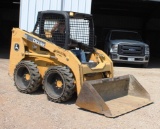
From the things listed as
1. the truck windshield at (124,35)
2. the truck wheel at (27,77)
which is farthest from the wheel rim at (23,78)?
the truck windshield at (124,35)

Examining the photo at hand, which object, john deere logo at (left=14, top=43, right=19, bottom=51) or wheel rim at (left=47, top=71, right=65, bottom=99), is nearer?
wheel rim at (left=47, top=71, right=65, bottom=99)

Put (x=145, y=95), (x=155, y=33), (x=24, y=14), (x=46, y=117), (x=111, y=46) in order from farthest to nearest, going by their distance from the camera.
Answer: (x=155, y=33)
(x=111, y=46)
(x=24, y=14)
(x=145, y=95)
(x=46, y=117)

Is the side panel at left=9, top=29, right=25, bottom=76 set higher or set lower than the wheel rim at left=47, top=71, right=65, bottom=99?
higher

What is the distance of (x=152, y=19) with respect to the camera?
27750 millimetres

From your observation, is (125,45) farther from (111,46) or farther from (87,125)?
(87,125)

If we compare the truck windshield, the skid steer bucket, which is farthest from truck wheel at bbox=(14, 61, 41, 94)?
the truck windshield

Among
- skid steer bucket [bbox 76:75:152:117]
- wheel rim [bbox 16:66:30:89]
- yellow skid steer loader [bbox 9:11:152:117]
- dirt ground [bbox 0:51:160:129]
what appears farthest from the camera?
wheel rim [bbox 16:66:30:89]

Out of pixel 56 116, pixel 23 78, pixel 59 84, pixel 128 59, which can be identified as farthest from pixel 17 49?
pixel 128 59

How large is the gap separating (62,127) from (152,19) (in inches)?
926

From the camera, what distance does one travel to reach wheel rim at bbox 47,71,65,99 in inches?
284

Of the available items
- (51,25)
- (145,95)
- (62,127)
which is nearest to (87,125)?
(62,127)

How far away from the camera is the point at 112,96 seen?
7.53m

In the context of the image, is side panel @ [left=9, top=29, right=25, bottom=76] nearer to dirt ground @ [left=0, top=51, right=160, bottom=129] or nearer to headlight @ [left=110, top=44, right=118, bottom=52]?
dirt ground @ [left=0, top=51, right=160, bottom=129]

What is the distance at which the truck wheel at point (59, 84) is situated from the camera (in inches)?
274
